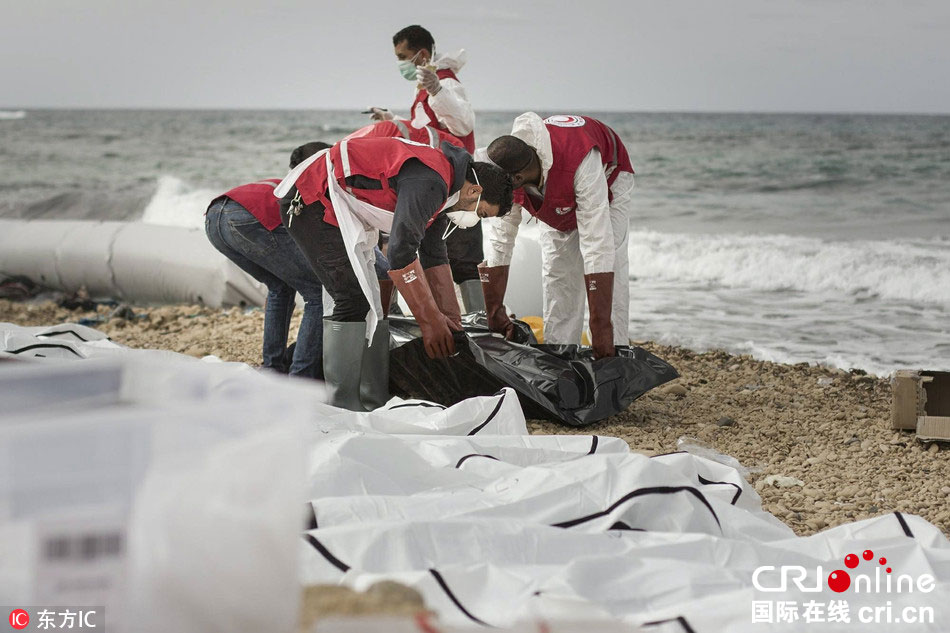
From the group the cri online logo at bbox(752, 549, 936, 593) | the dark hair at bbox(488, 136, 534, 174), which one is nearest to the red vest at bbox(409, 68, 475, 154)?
the dark hair at bbox(488, 136, 534, 174)

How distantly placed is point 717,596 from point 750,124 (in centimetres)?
2227

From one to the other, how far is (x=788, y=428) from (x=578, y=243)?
4.05ft

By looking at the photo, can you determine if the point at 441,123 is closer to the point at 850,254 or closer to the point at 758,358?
the point at 758,358

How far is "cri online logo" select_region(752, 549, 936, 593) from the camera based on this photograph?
1607 millimetres

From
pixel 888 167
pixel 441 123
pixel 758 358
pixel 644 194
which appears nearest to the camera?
pixel 441 123

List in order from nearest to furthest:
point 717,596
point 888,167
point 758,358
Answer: point 717,596
point 758,358
point 888,167

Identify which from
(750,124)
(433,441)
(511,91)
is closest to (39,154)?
(511,91)

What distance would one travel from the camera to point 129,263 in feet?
22.3

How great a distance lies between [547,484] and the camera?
2.00m

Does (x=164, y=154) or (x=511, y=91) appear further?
(x=164, y=154)

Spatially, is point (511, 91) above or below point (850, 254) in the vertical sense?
above

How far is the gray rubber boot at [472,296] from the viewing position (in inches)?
176

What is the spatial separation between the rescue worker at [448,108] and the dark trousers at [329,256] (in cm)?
101

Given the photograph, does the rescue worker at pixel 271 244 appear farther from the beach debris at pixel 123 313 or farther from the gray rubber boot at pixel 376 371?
the beach debris at pixel 123 313
